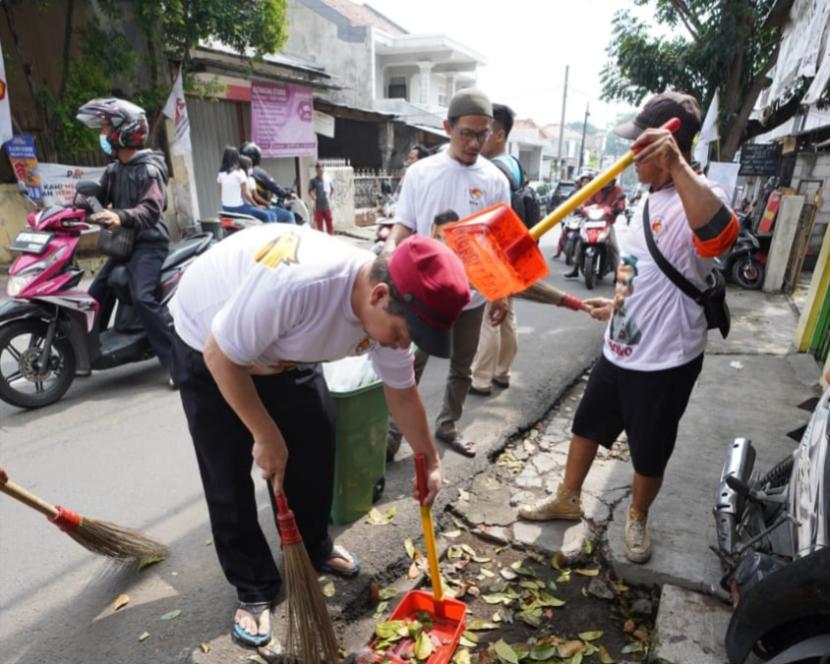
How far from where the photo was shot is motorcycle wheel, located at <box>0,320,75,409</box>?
3816 millimetres

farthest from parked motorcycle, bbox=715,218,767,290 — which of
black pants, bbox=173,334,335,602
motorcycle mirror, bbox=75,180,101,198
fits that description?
Answer: motorcycle mirror, bbox=75,180,101,198

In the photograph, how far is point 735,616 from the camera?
173cm

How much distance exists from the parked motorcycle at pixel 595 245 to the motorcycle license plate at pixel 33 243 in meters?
6.70

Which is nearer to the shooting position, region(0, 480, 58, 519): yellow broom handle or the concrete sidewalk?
region(0, 480, 58, 519): yellow broom handle

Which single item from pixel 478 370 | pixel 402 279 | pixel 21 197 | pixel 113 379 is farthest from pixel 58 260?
pixel 21 197

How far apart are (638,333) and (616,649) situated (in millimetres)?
1273

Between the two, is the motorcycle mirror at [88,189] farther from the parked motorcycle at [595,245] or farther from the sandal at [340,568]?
the parked motorcycle at [595,245]

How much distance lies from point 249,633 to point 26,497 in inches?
39.0

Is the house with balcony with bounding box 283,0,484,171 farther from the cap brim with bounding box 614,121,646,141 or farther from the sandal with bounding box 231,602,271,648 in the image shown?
the sandal with bounding box 231,602,271,648

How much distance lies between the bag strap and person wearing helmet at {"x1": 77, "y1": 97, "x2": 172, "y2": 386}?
334 centimetres

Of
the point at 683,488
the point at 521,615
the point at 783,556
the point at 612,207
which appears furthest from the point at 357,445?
the point at 612,207

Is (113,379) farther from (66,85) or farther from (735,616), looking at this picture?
(66,85)

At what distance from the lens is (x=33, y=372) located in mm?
3900

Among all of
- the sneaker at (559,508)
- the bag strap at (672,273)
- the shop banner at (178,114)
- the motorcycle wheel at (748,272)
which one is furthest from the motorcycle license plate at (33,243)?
the motorcycle wheel at (748,272)
